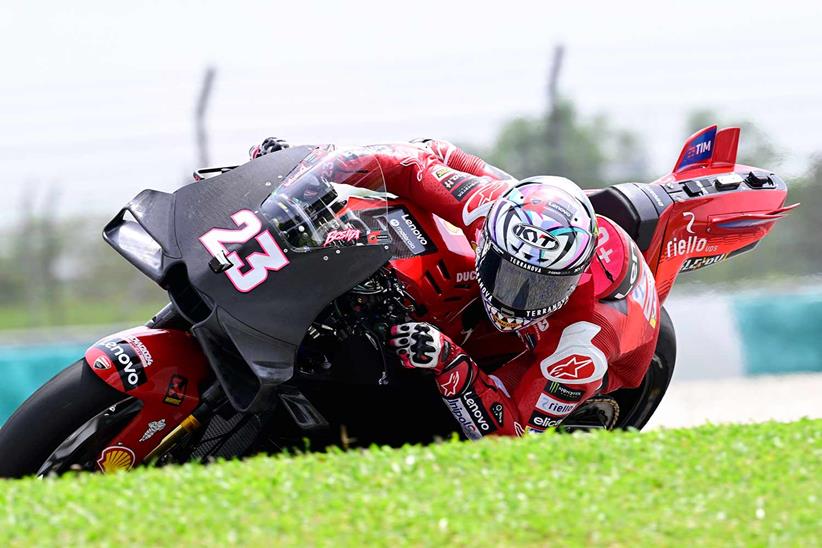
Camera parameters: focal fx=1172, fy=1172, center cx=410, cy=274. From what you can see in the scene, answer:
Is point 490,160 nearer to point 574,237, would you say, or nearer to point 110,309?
point 110,309

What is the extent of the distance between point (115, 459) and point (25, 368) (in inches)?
200

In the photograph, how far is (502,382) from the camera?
468 centimetres

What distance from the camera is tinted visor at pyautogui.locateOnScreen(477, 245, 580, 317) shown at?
13.9 ft

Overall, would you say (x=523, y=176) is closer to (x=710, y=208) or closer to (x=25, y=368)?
(x=25, y=368)

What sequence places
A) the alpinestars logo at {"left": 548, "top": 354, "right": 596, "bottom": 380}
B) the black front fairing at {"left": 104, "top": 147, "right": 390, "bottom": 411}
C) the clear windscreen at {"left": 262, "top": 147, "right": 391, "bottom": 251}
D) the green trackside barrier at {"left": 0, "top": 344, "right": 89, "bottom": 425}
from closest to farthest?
the black front fairing at {"left": 104, "top": 147, "right": 390, "bottom": 411}, the clear windscreen at {"left": 262, "top": 147, "right": 391, "bottom": 251}, the alpinestars logo at {"left": 548, "top": 354, "right": 596, "bottom": 380}, the green trackside barrier at {"left": 0, "top": 344, "right": 89, "bottom": 425}

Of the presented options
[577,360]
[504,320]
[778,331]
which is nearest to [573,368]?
[577,360]

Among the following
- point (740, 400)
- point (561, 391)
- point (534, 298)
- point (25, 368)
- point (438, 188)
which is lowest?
point (740, 400)

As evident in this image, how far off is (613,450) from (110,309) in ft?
21.6

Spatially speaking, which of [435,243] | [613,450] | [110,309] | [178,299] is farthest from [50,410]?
[110,309]

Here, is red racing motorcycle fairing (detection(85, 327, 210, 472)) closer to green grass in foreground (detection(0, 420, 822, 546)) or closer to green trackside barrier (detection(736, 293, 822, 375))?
green grass in foreground (detection(0, 420, 822, 546))

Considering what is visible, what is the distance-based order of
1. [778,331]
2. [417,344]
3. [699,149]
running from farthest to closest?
[778,331] → [699,149] → [417,344]

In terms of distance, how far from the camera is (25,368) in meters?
8.80

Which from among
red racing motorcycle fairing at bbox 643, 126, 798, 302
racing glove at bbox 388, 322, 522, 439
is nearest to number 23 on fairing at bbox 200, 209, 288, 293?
racing glove at bbox 388, 322, 522, 439

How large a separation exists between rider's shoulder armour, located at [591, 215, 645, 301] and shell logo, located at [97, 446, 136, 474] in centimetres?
185
